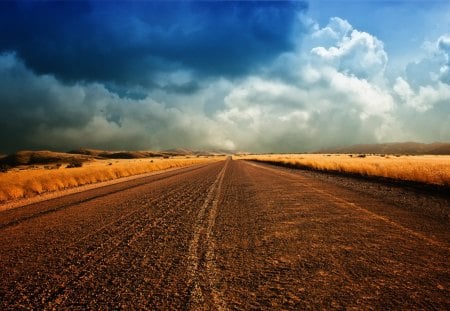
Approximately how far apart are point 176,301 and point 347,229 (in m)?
4.30

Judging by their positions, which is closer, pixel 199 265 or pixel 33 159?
pixel 199 265

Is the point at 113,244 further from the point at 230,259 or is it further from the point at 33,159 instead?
the point at 33,159

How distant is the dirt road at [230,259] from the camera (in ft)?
10.6

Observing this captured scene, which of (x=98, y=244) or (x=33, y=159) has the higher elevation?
(x=98, y=244)

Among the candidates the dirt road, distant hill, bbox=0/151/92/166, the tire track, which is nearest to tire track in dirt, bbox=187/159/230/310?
the dirt road

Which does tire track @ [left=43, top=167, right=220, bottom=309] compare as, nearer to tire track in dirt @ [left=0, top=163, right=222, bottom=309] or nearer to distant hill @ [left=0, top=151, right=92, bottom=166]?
tire track in dirt @ [left=0, top=163, right=222, bottom=309]

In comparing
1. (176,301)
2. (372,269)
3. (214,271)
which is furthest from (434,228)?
(176,301)

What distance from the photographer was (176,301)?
3154mm

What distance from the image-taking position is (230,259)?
14.7 feet

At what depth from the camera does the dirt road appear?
127 inches

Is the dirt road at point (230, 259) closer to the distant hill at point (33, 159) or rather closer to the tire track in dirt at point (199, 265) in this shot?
the tire track in dirt at point (199, 265)

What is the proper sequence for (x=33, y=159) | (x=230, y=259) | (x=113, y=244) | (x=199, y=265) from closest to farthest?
(x=199, y=265) → (x=230, y=259) → (x=113, y=244) → (x=33, y=159)

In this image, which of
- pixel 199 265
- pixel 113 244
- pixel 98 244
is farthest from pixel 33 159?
pixel 199 265

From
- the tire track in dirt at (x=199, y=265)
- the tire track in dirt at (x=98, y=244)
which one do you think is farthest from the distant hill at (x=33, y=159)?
the tire track in dirt at (x=199, y=265)
